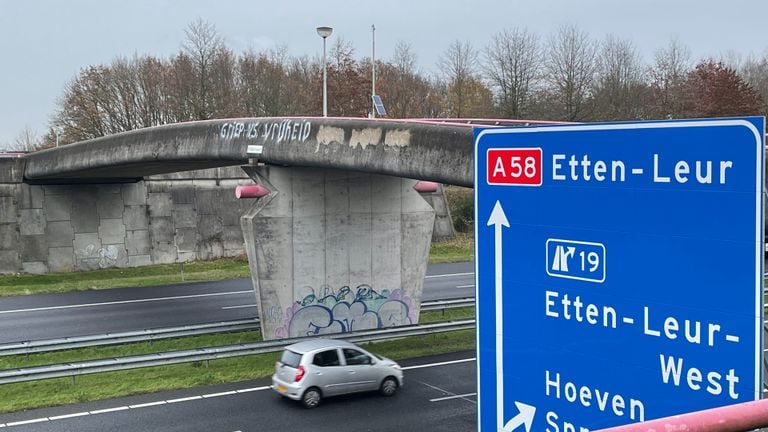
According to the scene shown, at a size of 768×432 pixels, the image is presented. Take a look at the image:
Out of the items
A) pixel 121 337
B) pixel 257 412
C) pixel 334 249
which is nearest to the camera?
pixel 257 412

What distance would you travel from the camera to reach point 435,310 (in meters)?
31.0

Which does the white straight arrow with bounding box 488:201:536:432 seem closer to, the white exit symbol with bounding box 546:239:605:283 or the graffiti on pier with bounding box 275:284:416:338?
the white exit symbol with bounding box 546:239:605:283

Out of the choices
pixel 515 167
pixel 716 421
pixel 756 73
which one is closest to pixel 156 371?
pixel 515 167

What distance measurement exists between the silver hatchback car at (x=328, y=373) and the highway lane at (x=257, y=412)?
0.35m

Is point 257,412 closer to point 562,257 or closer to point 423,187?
point 423,187

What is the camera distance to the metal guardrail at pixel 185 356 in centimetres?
2080

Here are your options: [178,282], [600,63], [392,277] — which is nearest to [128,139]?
[178,282]

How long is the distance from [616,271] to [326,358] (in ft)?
57.3

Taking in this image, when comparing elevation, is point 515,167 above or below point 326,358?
above

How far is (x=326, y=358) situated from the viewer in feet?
65.1

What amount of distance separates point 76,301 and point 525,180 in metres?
34.6

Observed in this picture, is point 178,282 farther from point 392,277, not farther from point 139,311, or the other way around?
point 392,277

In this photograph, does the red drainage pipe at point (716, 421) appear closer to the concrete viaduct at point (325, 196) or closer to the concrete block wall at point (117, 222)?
the concrete viaduct at point (325, 196)

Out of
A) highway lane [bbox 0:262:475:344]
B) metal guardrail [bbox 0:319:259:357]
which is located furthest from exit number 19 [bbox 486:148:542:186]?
highway lane [bbox 0:262:475:344]
